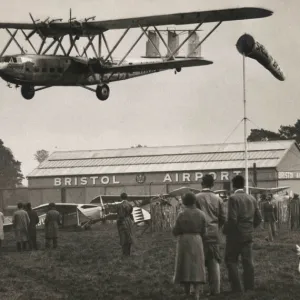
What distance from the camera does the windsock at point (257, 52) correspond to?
774 inches

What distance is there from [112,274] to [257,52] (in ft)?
31.1

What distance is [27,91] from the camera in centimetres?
2491

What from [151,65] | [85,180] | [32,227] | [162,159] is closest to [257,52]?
[151,65]

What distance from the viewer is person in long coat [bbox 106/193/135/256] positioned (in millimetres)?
18797

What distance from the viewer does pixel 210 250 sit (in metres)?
10.6

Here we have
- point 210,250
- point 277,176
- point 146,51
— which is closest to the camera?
point 210,250

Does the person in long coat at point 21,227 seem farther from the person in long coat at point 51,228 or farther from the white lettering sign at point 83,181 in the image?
the white lettering sign at point 83,181

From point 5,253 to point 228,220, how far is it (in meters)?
12.7

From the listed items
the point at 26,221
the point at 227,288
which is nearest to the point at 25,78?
the point at 26,221

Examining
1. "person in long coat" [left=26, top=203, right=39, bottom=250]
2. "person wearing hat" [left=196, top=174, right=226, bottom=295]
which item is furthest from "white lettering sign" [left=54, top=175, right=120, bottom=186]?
"person wearing hat" [left=196, top=174, right=226, bottom=295]

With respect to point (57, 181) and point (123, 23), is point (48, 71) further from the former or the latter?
point (57, 181)

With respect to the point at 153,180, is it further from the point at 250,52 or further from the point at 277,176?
the point at 250,52

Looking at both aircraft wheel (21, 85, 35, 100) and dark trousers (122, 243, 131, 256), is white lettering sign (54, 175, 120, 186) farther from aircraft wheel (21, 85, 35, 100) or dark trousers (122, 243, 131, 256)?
dark trousers (122, 243, 131, 256)

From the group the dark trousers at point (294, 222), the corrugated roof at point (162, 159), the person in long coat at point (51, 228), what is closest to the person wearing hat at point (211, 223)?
the person in long coat at point (51, 228)
